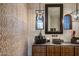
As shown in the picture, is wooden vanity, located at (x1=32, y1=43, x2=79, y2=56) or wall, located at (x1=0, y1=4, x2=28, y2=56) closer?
wall, located at (x1=0, y1=4, x2=28, y2=56)

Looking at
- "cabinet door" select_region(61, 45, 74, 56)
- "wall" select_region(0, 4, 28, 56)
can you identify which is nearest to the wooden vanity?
"cabinet door" select_region(61, 45, 74, 56)

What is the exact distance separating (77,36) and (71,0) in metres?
0.45

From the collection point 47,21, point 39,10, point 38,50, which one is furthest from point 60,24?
point 38,50

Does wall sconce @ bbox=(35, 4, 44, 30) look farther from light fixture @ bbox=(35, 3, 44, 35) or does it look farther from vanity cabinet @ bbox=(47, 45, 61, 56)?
vanity cabinet @ bbox=(47, 45, 61, 56)

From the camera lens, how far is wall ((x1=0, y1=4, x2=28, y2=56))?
2.80ft

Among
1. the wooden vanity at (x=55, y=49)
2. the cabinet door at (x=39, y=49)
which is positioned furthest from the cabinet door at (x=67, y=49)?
the cabinet door at (x=39, y=49)

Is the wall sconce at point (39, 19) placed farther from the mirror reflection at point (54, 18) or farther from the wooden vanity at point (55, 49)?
the wooden vanity at point (55, 49)

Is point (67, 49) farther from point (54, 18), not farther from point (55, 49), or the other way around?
point (54, 18)

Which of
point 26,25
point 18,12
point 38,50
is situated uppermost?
point 18,12

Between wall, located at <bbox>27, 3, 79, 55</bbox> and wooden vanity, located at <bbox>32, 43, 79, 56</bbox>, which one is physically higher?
wall, located at <bbox>27, 3, 79, 55</bbox>

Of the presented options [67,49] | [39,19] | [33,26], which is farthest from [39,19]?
[67,49]

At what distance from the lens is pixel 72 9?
1.13 metres

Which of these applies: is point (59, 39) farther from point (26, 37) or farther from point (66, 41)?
point (26, 37)

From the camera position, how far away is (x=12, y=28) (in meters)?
0.99
